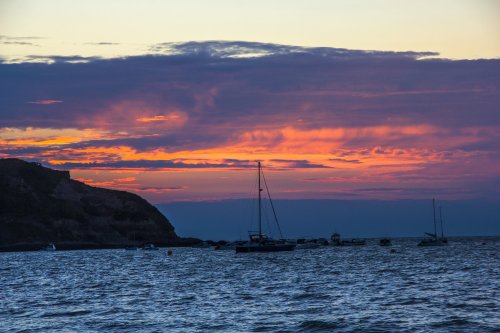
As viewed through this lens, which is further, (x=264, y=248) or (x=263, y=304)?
(x=264, y=248)

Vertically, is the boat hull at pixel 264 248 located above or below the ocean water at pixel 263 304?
below

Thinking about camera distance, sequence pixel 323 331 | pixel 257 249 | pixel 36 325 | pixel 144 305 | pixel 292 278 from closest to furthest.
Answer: pixel 323 331, pixel 36 325, pixel 144 305, pixel 292 278, pixel 257 249

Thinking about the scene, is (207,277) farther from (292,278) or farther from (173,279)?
(292,278)

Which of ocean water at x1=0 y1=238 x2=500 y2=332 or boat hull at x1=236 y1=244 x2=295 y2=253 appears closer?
ocean water at x1=0 y1=238 x2=500 y2=332

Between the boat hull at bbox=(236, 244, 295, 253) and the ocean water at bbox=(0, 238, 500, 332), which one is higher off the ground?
the ocean water at bbox=(0, 238, 500, 332)

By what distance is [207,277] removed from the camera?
8544cm

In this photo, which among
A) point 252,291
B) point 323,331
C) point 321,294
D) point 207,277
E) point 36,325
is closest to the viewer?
point 323,331

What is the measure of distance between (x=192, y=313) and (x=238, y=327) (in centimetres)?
735

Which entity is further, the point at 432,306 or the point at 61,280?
the point at 61,280

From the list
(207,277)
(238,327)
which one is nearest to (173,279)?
(207,277)

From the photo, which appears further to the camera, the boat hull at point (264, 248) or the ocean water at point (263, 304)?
the boat hull at point (264, 248)

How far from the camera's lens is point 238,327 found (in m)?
41.6

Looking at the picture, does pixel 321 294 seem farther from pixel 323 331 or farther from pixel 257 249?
pixel 257 249

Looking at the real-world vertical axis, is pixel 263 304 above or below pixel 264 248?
above
